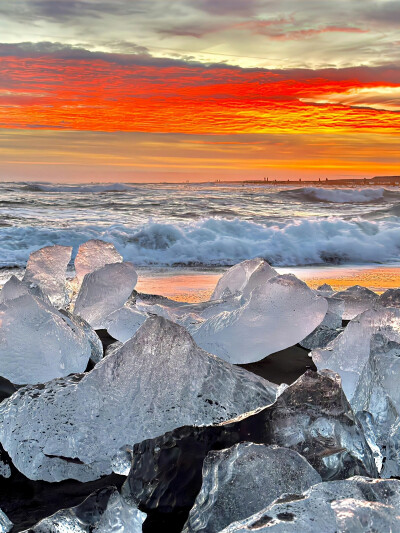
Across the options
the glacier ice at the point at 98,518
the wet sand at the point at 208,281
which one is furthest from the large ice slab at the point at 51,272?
the glacier ice at the point at 98,518

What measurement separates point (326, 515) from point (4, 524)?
619mm

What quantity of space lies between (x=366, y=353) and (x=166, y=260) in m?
6.34

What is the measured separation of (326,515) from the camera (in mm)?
894

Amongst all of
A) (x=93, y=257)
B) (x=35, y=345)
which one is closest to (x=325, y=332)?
(x=35, y=345)

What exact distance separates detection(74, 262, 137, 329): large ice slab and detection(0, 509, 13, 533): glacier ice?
151cm

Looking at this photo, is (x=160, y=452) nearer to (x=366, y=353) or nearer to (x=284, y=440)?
(x=284, y=440)

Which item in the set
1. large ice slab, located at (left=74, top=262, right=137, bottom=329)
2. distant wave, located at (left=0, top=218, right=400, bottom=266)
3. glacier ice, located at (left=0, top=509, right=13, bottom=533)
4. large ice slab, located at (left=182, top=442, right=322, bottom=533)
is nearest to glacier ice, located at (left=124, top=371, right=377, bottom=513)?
large ice slab, located at (left=182, top=442, right=322, bottom=533)

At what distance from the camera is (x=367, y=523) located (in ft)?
2.86

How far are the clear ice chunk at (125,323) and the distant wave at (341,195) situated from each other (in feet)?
66.6

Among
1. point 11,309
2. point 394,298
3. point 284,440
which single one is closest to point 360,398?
point 284,440

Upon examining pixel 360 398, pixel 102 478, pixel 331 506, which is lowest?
pixel 102 478

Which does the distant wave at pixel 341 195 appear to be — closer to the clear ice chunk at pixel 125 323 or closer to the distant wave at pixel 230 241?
the distant wave at pixel 230 241

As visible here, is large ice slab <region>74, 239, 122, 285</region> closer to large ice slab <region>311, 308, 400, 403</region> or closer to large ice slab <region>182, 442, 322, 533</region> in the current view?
large ice slab <region>311, 308, 400, 403</region>

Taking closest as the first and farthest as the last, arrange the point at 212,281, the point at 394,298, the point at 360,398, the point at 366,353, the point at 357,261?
the point at 360,398, the point at 366,353, the point at 394,298, the point at 212,281, the point at 357,261
